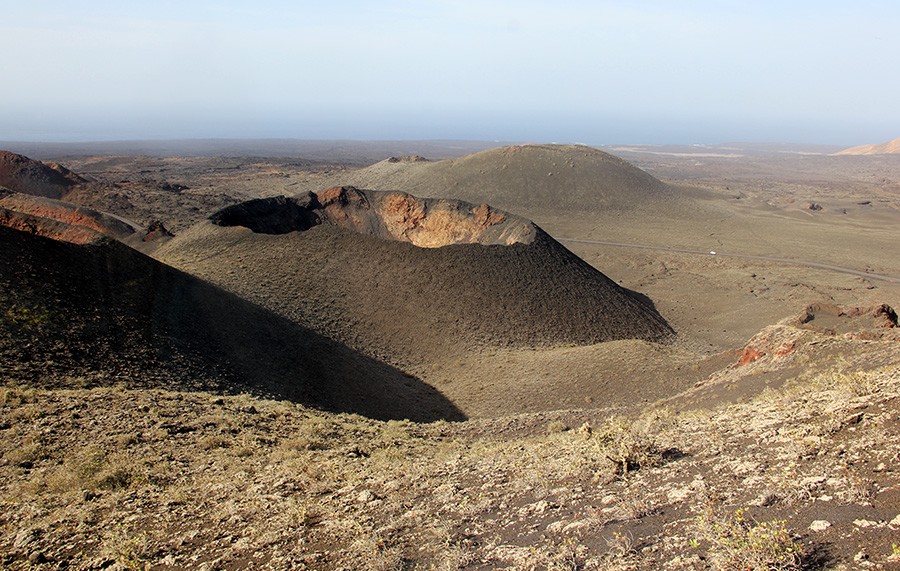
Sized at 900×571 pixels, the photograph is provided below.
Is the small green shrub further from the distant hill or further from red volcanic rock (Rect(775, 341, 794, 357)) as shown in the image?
the distant hill

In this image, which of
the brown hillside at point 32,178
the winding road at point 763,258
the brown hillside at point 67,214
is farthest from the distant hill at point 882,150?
the brown hillside at point 67,214

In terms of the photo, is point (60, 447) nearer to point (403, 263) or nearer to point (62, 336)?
point (62, 336)

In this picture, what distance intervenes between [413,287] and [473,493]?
16682mm

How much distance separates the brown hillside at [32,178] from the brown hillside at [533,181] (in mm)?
31689

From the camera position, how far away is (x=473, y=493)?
6.98 meters

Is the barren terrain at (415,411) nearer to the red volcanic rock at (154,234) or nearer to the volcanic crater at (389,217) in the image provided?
the volcanic crater at (389,217)

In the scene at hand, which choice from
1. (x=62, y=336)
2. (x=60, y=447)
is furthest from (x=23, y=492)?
(x=62, y=336)

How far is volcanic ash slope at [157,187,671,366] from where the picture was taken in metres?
21.2

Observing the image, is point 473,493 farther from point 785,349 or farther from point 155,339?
point 155,339

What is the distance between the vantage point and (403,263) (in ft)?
79.9

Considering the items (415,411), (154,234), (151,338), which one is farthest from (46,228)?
(415,411)

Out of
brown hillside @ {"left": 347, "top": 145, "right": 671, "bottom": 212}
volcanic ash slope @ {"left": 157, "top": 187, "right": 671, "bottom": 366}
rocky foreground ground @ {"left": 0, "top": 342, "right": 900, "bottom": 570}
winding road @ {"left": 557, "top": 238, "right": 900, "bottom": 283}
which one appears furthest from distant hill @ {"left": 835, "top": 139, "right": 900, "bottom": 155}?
rocky foreground ground @ {"left": 0, "top": 342, "right": 900, "bottom": 570}

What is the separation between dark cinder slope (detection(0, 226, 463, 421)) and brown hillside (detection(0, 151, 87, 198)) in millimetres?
42137

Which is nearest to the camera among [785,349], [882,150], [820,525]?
[820,525]
